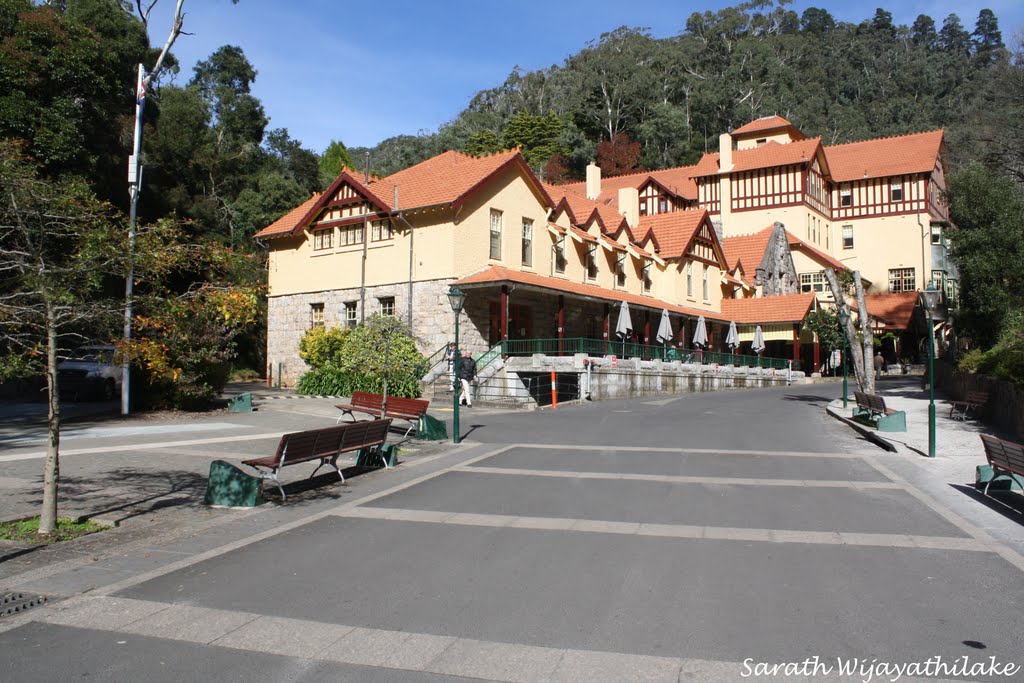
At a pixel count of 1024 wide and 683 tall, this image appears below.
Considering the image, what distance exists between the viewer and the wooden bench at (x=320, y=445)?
10281 millimetres

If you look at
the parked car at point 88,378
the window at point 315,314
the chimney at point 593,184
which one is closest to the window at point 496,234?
the window at point 315,314

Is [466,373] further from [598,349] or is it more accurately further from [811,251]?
[811,251]

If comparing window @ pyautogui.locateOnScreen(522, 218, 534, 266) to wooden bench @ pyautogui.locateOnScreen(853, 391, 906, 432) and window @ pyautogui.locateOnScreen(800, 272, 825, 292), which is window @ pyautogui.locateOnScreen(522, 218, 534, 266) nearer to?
wooden bench @ pyautogui.locateOnScreen(853, 391, 906, 432)

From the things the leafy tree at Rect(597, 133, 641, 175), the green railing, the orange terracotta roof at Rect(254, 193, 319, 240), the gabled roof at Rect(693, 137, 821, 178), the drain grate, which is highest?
the leafy tree at Rect(597, 133, 641, 175)

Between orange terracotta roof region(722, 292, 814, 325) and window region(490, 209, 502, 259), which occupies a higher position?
window region(490, 209, 502, 259)

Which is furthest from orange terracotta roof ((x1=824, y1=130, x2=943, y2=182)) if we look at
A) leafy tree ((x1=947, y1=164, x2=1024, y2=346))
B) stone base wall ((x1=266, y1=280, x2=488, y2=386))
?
stone base wall ((x1=266, y1=280, x2=488, y2=386))

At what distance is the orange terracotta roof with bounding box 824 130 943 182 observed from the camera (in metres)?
60.7

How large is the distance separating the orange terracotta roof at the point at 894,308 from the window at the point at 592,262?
90.8ft

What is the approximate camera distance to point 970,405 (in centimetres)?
2075

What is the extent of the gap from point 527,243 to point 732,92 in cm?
7056

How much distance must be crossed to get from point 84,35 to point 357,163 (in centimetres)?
6931

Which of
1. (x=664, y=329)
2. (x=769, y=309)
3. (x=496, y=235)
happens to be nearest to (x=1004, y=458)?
(x=496, y=235)

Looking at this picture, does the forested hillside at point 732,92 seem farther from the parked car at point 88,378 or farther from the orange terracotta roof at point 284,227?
the parked car at point 88,378

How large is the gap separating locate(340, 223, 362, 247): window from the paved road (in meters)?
20.5
